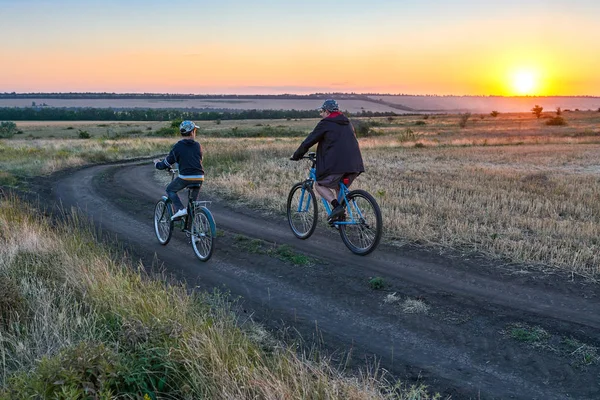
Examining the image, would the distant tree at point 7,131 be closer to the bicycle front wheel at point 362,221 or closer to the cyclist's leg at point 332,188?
the cyclist's leg at point 332,188

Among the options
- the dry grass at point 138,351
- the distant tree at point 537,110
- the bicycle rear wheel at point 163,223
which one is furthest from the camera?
the distant tree at point 537,110

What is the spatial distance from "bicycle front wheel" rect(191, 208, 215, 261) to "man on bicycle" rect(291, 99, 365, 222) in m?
2.06

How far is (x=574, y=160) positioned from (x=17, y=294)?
26190mm

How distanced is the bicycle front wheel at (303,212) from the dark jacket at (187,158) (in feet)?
6.94

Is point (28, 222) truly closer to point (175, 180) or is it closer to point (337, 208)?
point (175, 180)

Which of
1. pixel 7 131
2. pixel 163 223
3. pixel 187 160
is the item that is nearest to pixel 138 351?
pixel 187 160

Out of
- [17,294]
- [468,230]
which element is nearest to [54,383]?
[17,294]

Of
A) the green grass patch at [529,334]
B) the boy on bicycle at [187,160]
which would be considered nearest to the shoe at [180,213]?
the boy on bicycle at [187,160]

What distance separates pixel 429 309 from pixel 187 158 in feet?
15.4

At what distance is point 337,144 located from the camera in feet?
28.2

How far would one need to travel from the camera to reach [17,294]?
18.6 ft

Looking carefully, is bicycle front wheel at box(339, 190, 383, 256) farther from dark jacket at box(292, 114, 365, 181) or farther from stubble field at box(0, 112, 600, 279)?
stubble field at box(0, 112, 600, 279)

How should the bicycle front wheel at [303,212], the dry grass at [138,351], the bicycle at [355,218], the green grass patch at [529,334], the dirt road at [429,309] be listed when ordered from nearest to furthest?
the dry grass at [138,351] → the dirt road at [429,309] → the green grass patch at [529,334] → the bicycle at [355,218] → the bicycle front wheel at [303,212]

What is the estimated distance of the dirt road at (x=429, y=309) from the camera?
4.81 metres
